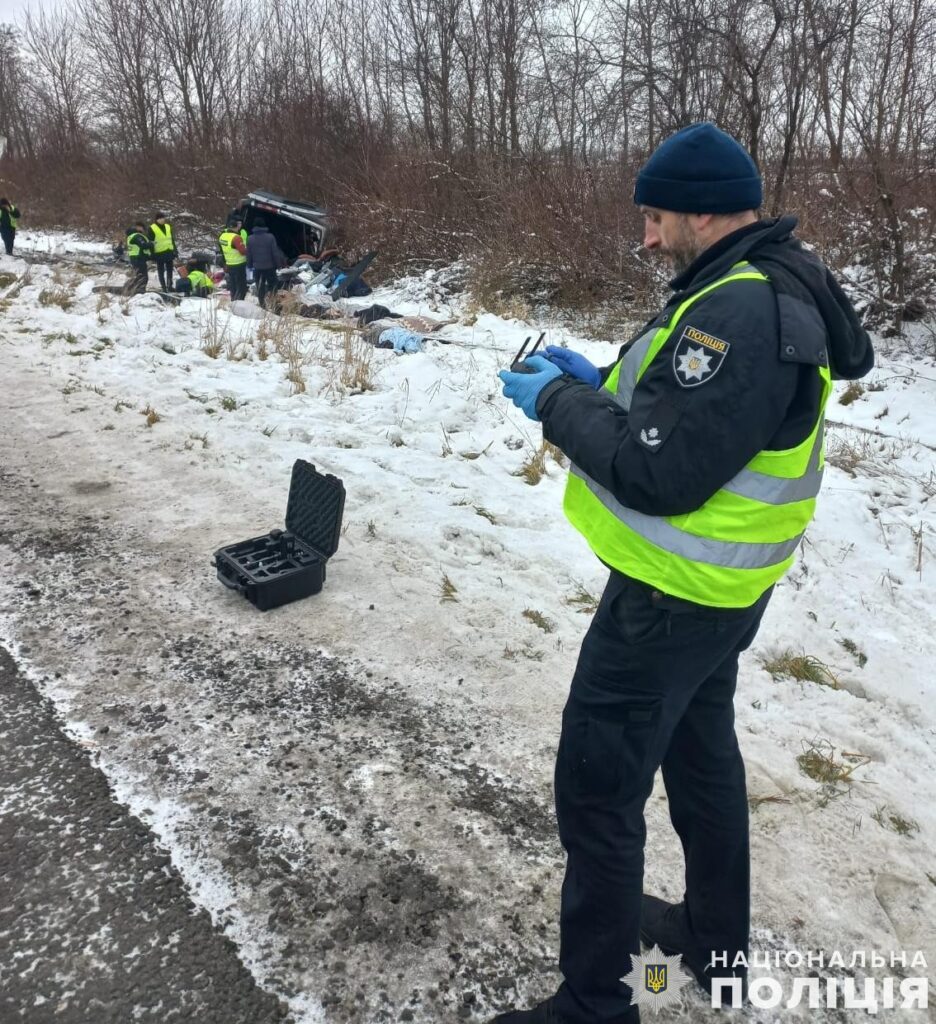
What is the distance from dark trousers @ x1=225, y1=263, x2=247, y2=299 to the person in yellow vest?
1419 cm

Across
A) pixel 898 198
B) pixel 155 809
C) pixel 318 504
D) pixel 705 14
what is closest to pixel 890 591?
pixel 318 504

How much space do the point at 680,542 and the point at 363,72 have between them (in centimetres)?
2497

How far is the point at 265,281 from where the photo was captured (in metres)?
14.5

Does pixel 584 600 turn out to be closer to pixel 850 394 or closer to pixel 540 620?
pixel 540 620

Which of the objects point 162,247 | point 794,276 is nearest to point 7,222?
point 162,247

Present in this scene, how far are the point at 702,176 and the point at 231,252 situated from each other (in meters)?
14.3

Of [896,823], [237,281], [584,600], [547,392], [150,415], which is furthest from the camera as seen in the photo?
[237,281]

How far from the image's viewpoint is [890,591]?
4074 millimetres

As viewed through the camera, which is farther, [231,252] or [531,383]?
[231,252]

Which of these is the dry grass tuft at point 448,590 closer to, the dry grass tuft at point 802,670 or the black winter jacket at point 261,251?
the dry grass tuft at point 802,670

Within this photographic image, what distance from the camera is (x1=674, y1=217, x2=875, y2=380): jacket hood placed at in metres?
1.56

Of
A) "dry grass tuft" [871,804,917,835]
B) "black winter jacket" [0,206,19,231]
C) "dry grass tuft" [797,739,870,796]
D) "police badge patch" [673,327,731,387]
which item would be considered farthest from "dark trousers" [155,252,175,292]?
"police badge patch" [673,327,731,387]

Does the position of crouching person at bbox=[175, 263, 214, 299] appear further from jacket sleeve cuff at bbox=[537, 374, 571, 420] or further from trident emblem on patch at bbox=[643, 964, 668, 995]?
trident emblem on patch at bbox=[643, 964, 668, 995]

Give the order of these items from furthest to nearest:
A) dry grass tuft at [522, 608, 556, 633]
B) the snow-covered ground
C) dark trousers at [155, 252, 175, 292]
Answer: dark trousers at [155, 252, 175, 292]
dry grass tuft at [522, 608, 556, 633]
the snow-covered ground
